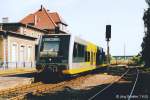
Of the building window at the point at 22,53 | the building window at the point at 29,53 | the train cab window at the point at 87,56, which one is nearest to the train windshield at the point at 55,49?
the train cab window at the point at 87,56

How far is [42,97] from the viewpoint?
1550cm

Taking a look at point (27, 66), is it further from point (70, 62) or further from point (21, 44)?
point (70, 62)

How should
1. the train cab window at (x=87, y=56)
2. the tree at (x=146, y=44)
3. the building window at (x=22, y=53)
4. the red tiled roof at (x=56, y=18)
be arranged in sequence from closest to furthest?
the train cab window at (x=87, y=56)
the building window at (x=22, y=53)
the tree at (x=146, y=44)
the red tiled roof at (x=56, y=18)

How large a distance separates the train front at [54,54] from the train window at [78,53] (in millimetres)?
1031

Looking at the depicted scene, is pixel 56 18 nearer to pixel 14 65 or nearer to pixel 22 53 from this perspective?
pixel 22 53

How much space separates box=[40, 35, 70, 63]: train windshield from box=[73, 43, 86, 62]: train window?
100 centimetres

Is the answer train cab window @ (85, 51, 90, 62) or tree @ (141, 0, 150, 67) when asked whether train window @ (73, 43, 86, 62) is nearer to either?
train cab window @ (85, 51, 90, 62)

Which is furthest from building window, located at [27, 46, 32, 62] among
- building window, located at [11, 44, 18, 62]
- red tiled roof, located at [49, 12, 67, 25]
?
red tiled roof, located at [49, 12, 67, 25]

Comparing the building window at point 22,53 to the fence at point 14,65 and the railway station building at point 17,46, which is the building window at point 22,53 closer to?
the railway station building at point 17,46

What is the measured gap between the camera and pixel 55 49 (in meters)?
22.9

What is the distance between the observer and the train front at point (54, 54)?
22578 mm

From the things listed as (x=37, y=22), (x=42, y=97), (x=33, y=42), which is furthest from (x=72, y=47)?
(x=37, y=22)

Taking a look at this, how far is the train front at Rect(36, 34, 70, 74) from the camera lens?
889 inches

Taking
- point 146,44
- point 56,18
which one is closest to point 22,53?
point 146,44
